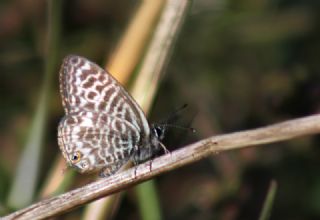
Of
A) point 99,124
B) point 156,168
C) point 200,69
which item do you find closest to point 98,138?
point 99,124

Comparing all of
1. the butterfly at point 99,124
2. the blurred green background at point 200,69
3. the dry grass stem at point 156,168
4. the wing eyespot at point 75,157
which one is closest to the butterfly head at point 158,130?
the butterfly at point 99,124

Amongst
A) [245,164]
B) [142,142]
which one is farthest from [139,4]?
[245,164]

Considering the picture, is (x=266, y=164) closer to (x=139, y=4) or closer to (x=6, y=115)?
(x=139, y=4)

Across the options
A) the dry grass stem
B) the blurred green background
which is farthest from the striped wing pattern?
the blurred green background

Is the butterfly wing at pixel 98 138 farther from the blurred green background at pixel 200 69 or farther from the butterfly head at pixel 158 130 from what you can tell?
the blurred green background at pixel 200 69

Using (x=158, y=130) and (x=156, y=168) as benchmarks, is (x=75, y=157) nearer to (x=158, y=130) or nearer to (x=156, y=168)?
(x=158, y=130)

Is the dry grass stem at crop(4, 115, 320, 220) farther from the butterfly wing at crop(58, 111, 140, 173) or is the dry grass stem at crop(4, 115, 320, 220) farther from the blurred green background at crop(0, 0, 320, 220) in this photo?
the blurred green background at crop(0, 0, 320, 220)
